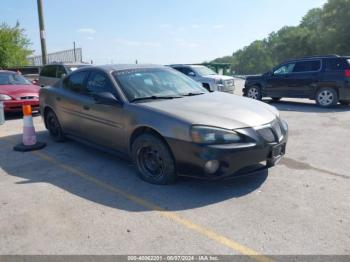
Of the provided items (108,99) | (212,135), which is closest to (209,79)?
(108,99)

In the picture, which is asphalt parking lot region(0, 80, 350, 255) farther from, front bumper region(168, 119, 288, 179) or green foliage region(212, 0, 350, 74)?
green foliage region(212, 0, 350, 74)

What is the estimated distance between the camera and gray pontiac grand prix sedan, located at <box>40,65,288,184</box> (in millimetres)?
3973

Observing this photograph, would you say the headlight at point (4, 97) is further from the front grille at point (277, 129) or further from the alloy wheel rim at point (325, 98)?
the alloy wheel rim at point (325, 98)

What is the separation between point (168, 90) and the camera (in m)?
5.14

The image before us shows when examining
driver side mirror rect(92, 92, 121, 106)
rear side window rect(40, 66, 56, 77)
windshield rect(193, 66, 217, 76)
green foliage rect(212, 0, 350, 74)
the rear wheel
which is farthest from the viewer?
green foliage rect(212, 0, 350, 74)

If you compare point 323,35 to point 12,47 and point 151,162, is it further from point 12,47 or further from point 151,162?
point 151,162

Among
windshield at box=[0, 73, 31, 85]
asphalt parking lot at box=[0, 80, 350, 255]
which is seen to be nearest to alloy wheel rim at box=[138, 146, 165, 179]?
asphalt parking lot at box=[0, 80, 350, 255]

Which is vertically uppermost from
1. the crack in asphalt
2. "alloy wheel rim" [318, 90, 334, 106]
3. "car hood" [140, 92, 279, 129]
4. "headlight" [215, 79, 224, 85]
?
"headlight" [215, 79, 224, 85]

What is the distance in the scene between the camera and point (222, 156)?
3.89m

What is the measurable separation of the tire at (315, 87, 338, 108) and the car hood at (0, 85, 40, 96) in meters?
9.23

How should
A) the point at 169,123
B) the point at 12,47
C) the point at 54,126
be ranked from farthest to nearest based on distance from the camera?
the point at 12,47 < the point at 54,126 < the point at 169,123

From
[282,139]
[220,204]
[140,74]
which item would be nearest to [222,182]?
[220,204]

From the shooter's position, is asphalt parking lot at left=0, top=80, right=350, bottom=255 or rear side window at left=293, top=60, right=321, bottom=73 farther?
rear side window at left=293, top=60, right=321, bottom=73

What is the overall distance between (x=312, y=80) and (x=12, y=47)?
784 inches
